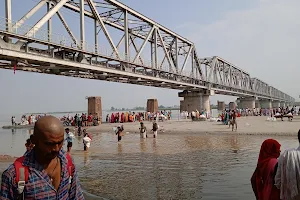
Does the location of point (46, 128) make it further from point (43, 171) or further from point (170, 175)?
point (170, 175)

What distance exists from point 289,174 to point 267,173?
1.46ft

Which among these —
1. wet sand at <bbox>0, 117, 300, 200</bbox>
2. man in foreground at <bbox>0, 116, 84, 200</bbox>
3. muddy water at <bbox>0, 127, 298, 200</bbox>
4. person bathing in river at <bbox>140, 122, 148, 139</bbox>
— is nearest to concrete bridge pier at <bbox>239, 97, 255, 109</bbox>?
person bathing in river at <bbox>140, 122, 148, 139</bbox>

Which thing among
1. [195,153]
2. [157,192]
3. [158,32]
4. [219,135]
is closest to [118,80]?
[158,32]

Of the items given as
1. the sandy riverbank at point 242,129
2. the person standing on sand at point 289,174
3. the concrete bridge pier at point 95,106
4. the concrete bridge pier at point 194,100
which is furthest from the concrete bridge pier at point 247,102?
the person standing on sand at point 289,174

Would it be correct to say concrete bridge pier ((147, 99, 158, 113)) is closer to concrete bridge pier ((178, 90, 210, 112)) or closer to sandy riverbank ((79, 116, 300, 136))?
concrete bridge pier ((178, 90, 210, 112))

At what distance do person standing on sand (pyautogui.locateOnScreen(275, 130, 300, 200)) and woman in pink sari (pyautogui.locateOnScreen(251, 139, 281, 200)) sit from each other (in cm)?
17

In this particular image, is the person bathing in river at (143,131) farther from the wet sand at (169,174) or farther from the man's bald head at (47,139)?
the man's bald head at (47,139)

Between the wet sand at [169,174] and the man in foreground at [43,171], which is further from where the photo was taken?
the wet sand at [169,174]

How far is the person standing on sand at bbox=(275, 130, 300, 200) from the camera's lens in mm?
3727

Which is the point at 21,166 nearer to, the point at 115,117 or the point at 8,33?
the point at 8,33

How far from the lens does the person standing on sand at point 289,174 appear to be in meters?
3.73

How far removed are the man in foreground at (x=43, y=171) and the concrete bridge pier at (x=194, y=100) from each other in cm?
5600

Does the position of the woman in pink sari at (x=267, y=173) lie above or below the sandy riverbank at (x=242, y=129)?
above

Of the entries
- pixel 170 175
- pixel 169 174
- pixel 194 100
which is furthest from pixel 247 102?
pixel 170 175
